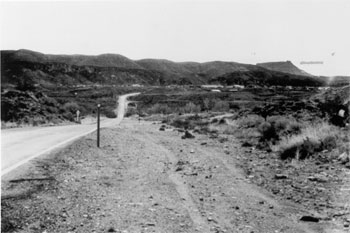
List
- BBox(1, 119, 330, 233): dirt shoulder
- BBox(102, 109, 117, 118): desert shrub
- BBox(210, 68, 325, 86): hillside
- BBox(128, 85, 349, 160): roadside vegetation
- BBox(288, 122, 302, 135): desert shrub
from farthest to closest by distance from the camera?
BBox(210, 68, 325, 86): hillside
BBox(102, 109, 117, 118): desert shrub
BBox(288, 122, 302, 135): desert shrub
BBox(128, 85, 349, 160): roadside vegetation
BBox(1, 119, 330, 233): dirt shoulder

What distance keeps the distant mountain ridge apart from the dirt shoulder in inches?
4749

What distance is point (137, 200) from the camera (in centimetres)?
764

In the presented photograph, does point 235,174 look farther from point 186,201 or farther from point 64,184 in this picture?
point 64,184

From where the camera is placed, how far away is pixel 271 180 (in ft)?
32.8

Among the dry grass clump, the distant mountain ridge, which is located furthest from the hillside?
the dry grass clump

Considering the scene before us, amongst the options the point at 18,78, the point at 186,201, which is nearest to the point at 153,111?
the point at 186,201

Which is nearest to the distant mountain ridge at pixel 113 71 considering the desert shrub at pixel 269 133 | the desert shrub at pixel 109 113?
the desert shrub at pixel 109 113

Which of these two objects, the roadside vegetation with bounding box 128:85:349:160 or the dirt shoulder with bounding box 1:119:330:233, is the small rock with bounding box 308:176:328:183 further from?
the roadside vegetation with bounding box 128:85:349:160

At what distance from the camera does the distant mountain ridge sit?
13688cm

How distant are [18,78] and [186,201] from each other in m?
128

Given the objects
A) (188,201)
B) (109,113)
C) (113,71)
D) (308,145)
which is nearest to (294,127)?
(308,145)

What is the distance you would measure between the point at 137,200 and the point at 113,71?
15350cm

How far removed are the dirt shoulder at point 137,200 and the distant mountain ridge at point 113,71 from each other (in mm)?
120614

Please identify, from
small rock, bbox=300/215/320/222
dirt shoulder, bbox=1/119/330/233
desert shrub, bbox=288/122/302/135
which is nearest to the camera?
dirt shoulder, bbox=1/119/330/233
